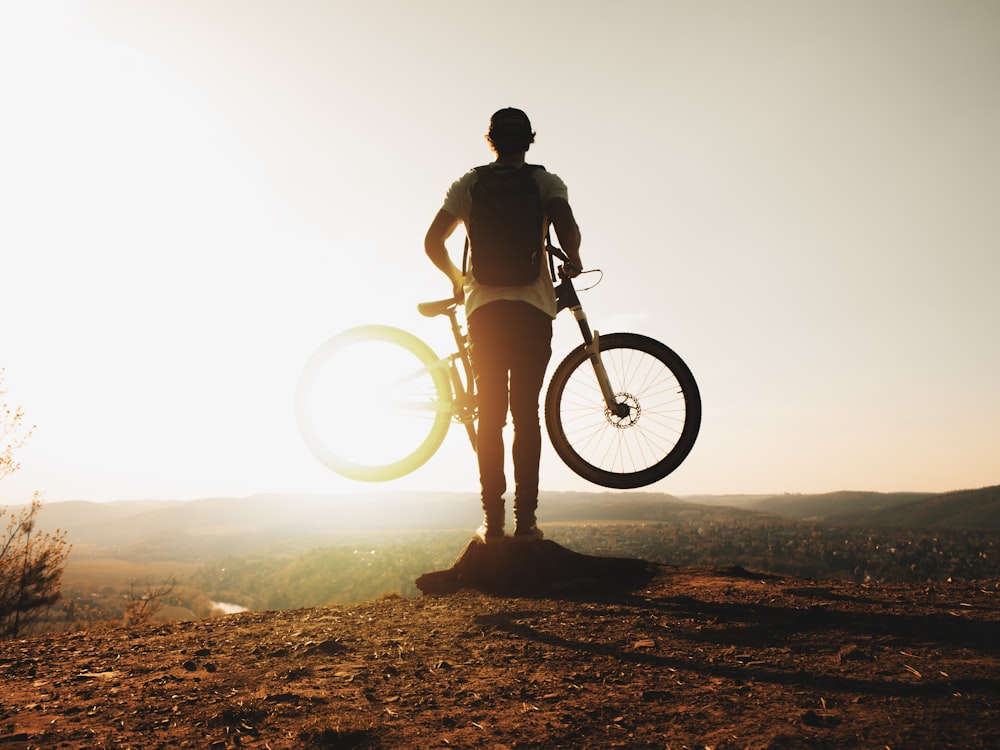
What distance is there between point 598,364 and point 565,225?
1458mm

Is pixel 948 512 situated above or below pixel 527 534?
below

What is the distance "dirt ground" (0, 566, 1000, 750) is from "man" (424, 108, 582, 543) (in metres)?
1.35

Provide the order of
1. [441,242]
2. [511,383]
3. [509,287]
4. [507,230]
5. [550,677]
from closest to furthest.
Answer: [550,677], [507,230], [509,287], [511,383], [441,242]

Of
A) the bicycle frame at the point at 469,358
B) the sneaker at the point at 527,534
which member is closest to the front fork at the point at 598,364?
the bicycle frame at the point at 469,358

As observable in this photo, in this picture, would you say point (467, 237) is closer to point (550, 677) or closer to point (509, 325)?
point (509, 325)

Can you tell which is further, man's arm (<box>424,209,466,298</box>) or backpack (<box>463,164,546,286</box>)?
man's arm (<box>424,209,466,298</box>)

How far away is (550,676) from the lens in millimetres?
2752

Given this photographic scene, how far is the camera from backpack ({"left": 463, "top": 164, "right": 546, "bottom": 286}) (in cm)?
506

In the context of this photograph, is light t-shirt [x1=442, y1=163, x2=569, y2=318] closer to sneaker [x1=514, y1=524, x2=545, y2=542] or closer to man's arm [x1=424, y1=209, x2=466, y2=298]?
man's arm [x1=424, y1=209, x2=466, y2=298]

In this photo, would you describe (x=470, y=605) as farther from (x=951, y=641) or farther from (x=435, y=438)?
(x=951, y=641)

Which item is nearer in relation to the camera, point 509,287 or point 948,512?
point 509,287

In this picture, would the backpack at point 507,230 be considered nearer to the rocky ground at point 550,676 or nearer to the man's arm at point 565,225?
the man's arm at point 565,225

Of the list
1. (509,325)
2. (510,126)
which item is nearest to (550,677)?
(509,325)

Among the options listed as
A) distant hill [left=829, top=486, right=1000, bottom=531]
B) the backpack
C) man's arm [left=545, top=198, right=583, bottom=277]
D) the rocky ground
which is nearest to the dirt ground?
the rocky ground
